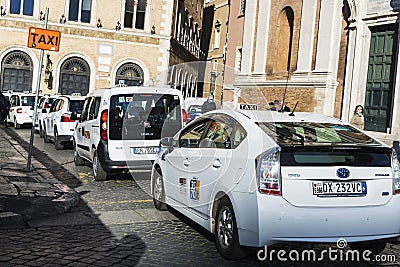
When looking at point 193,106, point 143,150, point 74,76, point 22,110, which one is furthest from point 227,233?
point 74,76

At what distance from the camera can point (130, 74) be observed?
36625 millimetres

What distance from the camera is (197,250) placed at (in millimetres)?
6051

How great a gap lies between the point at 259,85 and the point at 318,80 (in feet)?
14.8

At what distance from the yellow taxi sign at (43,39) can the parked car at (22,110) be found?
1238 cm

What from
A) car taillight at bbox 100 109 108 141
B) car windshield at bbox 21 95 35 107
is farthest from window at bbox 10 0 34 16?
car taillight at bbox 100 109 108 141

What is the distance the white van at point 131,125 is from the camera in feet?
33.7

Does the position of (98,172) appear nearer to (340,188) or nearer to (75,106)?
(75,106)

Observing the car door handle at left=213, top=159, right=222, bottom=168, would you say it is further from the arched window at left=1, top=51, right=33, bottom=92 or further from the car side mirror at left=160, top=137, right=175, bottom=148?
the arched window at left=1, top=51, right=33, bottom=92

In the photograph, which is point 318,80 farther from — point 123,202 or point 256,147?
point 256,147

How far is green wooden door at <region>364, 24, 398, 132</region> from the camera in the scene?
19.0 metres

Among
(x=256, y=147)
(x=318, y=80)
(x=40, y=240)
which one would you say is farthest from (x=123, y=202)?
(x=318, y=80)

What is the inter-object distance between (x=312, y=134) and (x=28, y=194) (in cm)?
497

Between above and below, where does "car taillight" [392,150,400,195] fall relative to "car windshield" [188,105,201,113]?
below

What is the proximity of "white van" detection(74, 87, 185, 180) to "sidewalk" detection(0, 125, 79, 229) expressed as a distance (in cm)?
111
